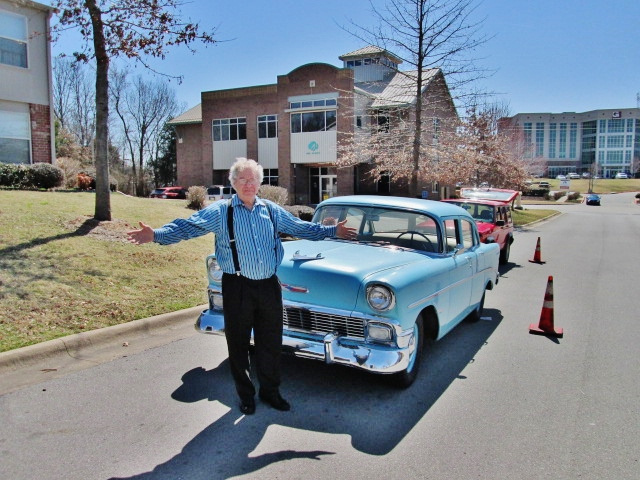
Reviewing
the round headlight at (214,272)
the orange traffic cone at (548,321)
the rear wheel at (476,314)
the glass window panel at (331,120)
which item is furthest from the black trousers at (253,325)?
the glass window panel at (331,120)

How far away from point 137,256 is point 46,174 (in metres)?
9.16

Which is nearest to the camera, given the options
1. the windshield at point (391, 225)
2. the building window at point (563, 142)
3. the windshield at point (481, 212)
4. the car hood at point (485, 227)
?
the windshield at point (391, 225)

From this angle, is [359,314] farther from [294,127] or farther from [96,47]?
[294,127]

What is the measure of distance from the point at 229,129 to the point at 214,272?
114 ft

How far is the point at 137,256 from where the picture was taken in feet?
26.6

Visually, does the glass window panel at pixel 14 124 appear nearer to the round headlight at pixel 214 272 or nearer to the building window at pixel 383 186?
the round headlight at pixel 214 272

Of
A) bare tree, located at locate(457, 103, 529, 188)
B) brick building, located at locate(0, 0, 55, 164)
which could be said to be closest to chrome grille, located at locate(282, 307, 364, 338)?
brick building, located at locate(0, 0, 55, 164)

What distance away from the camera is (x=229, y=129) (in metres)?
37.9

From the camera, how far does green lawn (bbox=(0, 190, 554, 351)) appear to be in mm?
5410

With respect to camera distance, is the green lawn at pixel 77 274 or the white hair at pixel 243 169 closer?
the white hair at pixel 243 169

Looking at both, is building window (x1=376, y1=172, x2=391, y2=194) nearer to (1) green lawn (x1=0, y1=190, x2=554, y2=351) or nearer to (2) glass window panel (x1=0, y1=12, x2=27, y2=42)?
(2) glass window panel (x1=0, y1=12, x2=27, y2=42)

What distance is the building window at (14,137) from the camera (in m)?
17.4

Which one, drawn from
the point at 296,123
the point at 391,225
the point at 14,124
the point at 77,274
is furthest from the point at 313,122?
the point at 391,225

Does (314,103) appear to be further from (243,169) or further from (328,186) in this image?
(243,169)
